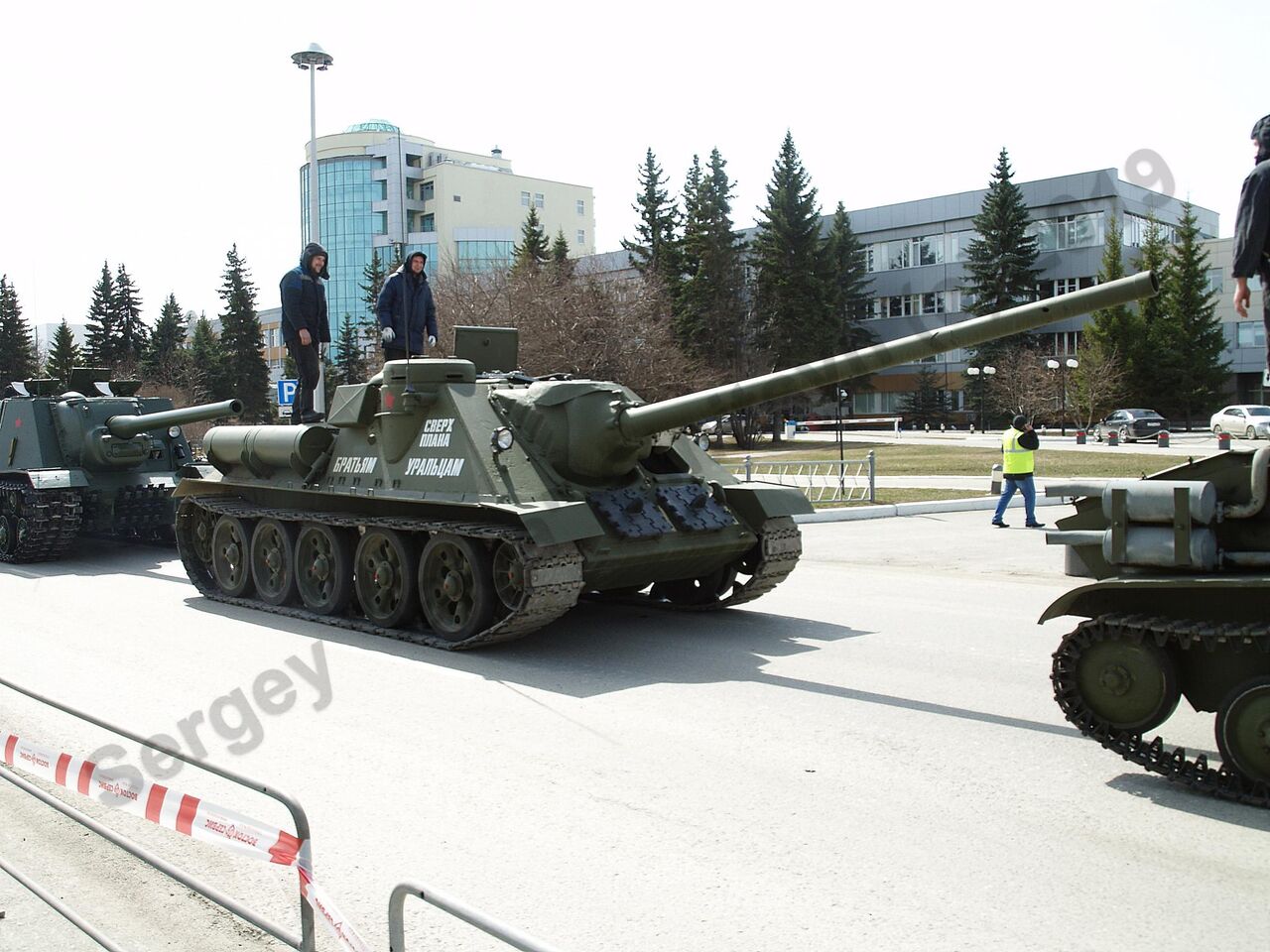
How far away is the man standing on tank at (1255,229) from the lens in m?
5.81

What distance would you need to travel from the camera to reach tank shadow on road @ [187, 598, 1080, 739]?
836 centimetres

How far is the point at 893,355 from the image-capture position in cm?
792

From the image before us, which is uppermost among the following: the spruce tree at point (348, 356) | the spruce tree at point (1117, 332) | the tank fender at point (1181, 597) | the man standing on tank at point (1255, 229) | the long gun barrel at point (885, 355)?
the spruce tree at point (348, 356)

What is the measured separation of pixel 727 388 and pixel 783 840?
4235 mm

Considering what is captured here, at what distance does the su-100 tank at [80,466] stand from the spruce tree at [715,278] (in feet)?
153

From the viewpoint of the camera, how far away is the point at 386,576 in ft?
35.8

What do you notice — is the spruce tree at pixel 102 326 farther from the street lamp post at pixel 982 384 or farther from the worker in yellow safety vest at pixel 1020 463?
the worker in yellow safety vest at pixel 1020 463

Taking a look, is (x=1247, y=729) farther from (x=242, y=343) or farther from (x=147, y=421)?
(x=242, y=343)

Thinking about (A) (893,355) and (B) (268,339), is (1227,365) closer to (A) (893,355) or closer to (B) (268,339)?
(A) (893,355)

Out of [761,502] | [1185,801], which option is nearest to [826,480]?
[761,502]

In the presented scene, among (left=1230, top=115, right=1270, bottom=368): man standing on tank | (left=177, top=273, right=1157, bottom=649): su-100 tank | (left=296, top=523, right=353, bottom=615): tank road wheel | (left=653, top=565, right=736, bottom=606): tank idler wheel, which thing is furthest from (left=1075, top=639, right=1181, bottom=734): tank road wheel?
(left=296, top=523, right=353, bottom=615): tank road wheel

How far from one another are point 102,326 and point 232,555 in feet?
235

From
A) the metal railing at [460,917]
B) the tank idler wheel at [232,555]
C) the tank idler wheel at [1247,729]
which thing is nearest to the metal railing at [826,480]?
the tank idler wheel at [232,555]

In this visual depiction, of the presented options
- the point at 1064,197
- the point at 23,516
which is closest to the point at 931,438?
the point at 1064,197
